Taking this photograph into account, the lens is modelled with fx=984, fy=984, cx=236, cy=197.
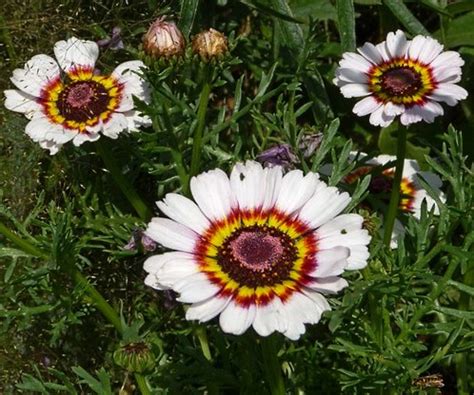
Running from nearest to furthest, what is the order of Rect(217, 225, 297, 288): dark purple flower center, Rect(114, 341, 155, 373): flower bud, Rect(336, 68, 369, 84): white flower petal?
Rect(217, 225, 297, 288): dark purple flower center < Rect(114, 341, 155, 373): flower bud < Rect(336, 68, 369, 84): white flower petal

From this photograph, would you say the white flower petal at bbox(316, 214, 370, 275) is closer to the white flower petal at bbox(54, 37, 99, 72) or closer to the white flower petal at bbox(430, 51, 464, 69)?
the white flower petal at bbox(430, 51, 464, 69)

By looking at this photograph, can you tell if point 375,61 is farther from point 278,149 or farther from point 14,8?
point 14,8

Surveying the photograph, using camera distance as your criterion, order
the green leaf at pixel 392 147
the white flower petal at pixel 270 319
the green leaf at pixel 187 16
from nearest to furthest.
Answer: the white flower petal at pixel 270 319 → the green leaf at pixel 187 16 → the green leaf at pixel 392 147

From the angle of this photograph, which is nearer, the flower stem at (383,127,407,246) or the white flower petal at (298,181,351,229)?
the white flower petal at (298,181,351,229)

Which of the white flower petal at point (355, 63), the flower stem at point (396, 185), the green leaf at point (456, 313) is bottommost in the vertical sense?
the green leaf at point (456, 313)

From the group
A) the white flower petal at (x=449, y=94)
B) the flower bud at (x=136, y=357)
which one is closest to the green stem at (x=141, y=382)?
the flower bud at (x=136, y=357)

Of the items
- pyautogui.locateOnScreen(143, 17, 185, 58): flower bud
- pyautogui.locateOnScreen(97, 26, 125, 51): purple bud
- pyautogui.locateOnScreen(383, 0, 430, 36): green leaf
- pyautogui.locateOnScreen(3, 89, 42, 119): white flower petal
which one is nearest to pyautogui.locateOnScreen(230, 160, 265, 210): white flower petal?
pyautogui.locateOnScreen(143, 17, 185, 58): flower bud

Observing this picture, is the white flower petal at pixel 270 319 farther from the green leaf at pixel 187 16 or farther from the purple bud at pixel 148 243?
the green leaf at pixel 187 16
